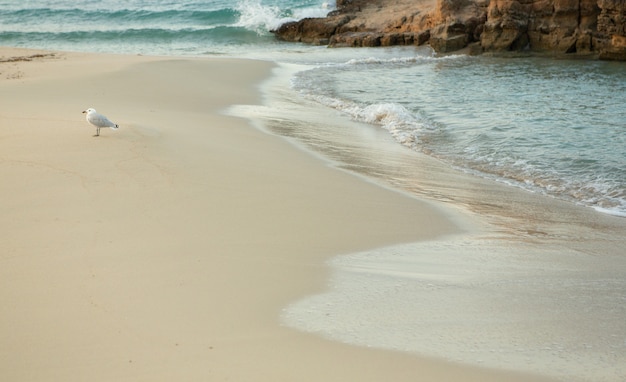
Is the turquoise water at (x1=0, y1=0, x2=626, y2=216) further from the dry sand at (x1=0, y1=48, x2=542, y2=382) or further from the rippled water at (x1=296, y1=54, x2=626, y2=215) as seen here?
the dry sand at (x1=0, y1=48, x2=542, y2=382)

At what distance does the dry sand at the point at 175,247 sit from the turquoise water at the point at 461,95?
2.26m

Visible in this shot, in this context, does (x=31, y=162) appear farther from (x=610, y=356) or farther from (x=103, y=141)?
(x=610, y=356)

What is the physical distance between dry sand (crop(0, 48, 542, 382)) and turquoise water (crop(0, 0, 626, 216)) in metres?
2.26

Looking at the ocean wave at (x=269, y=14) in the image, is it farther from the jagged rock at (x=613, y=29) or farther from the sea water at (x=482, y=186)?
the jagged rock at (x=613, y=29)

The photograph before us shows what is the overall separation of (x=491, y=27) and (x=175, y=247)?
1726 centimetres

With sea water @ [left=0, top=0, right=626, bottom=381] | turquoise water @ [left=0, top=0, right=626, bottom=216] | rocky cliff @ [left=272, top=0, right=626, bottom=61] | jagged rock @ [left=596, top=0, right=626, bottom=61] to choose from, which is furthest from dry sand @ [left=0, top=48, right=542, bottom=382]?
rocky cliff @ [left=272, top=0, right=626, bottom=61]

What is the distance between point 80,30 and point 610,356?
28020mm

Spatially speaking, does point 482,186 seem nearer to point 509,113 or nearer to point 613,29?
point 509,113

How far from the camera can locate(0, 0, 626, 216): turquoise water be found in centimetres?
807

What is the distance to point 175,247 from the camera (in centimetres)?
453

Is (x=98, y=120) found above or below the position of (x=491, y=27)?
below

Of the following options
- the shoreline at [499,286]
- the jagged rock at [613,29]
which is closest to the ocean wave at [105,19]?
the jagged rock at [613,29]

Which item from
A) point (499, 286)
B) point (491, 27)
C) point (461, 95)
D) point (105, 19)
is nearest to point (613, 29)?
point (491, 27)

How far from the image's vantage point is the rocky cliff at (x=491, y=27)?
59.9 feet
